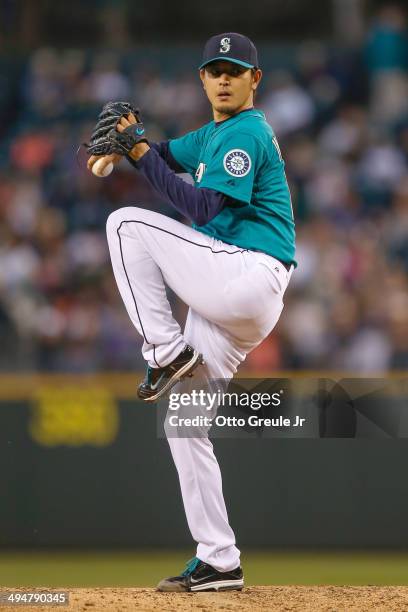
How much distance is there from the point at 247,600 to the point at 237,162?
6.27 feet

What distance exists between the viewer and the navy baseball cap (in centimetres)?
498

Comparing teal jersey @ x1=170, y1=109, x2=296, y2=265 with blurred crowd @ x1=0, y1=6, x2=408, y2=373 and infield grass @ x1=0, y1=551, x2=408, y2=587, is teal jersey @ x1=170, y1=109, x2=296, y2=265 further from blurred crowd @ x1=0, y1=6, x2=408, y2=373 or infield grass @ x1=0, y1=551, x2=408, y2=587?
blurred crowd @ x1=0, y1=6, x2=408, y2=373

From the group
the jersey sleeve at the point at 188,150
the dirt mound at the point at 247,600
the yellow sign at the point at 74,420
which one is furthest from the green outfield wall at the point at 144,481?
the jersey sleeve at the point at 188,150

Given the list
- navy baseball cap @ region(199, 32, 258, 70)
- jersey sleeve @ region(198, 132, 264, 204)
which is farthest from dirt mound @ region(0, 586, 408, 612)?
navy baseball cap @ region(199, 32, 258, 70)

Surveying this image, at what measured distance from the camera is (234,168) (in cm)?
482

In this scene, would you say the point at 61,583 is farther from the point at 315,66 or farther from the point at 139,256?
the point at 315,66

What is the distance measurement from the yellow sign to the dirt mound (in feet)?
10.6

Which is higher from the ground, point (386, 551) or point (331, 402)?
point (331, 402)

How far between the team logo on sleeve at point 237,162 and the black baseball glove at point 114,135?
0.36 meters

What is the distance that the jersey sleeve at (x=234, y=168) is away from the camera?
481 cm

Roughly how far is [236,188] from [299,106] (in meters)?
7.34

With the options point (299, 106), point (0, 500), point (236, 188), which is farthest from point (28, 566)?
point (299, 106)

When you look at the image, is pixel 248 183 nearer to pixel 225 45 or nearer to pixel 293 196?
pixel 225 45

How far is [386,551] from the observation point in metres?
8.48
